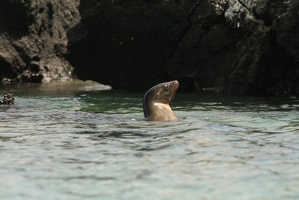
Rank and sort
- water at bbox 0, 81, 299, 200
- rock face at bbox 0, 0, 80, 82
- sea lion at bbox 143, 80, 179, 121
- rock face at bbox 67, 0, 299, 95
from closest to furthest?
water at bbox 0, 81, 299, 200, sea lion at bbox 143, 80, 179, 121, rock face at bbox 67, 0, 299, 95, rock face at bbox 0, 0, 80, 82

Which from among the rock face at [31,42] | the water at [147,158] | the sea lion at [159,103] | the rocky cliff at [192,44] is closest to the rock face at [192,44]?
the rocky cliff at [192,44]

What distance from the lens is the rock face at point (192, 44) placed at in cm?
1591

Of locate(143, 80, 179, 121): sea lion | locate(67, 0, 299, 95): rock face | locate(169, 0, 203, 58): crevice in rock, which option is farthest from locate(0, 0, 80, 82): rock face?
locate(143, 80, 179, 121): sea lion

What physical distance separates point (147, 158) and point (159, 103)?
439 cm

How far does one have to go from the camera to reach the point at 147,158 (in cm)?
626

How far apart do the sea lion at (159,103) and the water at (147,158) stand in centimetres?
27

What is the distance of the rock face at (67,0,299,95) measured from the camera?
15.9 meters

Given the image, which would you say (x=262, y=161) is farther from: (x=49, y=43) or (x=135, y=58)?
(x=49, y=43)

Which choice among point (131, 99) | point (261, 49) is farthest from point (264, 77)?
point (131, 99)

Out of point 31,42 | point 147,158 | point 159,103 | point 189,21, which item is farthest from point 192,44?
point 31,42

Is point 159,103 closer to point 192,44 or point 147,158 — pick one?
point 147,158

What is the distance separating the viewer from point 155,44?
61.0 feet

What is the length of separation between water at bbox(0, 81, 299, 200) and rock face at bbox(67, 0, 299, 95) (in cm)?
512

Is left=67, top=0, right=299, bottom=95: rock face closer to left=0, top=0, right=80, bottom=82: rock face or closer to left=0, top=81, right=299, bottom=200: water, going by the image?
left=0, top=81, right=299, bottom=200: water
